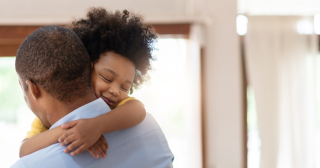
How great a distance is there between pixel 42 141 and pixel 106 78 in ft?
1.11

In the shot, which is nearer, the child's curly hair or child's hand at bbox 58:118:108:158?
child's hand at bbox 58:118:108:158

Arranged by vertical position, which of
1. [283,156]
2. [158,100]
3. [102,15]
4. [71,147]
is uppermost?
[102,15]

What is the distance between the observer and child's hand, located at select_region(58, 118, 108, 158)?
615 millimetres

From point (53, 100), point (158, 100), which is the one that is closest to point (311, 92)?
point (158, 100)

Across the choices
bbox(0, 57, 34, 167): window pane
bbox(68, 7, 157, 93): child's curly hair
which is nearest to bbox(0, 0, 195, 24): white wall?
bbox(0, 57, 34, 167): window pane

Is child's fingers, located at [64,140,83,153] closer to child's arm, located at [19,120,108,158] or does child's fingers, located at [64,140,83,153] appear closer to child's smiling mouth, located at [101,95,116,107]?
child's arm, located at [19,120,108,158]

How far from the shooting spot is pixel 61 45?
0.65 meters

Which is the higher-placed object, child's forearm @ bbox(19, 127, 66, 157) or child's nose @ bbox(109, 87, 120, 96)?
child's nose @ bbox(109, 87, 120, 96)

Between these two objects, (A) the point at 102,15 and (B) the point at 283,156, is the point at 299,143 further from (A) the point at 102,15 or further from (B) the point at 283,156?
(A) the point at 102,15

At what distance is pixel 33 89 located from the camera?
2.18 feet

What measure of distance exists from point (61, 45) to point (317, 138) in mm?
3068

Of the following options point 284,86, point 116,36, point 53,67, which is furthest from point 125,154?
point 284,86

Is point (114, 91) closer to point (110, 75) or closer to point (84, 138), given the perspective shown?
point (110, 75)

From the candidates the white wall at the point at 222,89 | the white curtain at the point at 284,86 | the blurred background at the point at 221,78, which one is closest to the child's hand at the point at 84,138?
the blurred background at the point at 221,78
